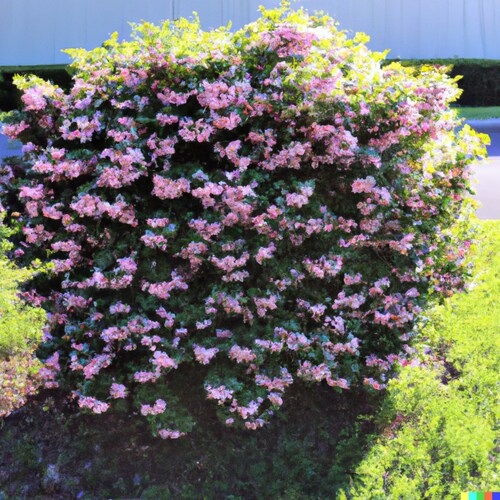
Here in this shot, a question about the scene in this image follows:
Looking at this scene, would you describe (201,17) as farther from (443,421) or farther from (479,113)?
(443,421)

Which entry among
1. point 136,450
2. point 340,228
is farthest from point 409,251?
point 136,450

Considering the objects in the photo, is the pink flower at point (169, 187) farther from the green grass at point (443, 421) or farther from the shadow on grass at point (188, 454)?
the green grass at point (443, 421)

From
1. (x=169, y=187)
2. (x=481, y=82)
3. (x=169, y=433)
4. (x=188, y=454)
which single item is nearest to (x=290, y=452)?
(x=188, y=454)

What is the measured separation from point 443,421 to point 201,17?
19.5 metres

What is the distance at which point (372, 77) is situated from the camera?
3.85 m

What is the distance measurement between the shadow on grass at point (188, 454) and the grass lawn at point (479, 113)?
57.4ft

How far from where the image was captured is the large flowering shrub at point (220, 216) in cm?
353

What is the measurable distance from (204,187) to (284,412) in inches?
52.2

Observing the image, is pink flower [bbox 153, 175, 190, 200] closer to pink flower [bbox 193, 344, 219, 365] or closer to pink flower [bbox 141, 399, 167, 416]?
pink flower [bbox 193, 344, 219, 365]

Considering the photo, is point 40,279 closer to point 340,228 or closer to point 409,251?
point 340,228

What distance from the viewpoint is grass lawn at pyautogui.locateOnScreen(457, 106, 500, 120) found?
65.6 feet

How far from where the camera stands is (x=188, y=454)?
362cm

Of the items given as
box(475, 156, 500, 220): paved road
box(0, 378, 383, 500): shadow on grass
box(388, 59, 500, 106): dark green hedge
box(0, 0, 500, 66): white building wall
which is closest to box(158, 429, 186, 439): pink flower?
box(0, 378, 383, 500): shadow on grass

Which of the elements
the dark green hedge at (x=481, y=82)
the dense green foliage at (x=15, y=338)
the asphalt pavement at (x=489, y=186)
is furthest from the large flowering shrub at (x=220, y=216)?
the dark green hedge at (x=481, y=82)
